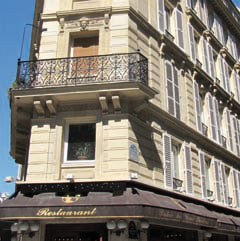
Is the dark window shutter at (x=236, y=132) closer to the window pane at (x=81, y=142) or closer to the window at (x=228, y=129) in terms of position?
the window at (x=228, y=129)

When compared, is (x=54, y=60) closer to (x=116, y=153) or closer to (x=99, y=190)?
(x=116, y=153)

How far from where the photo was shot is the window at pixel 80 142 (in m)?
9.84

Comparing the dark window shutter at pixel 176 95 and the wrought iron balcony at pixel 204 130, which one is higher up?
the dark window shutter at pixel 176 95

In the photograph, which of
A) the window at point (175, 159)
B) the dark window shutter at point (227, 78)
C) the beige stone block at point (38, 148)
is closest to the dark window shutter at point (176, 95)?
the window at point (175, 159)

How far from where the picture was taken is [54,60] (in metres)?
10.3

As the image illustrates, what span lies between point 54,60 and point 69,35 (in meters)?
1.30

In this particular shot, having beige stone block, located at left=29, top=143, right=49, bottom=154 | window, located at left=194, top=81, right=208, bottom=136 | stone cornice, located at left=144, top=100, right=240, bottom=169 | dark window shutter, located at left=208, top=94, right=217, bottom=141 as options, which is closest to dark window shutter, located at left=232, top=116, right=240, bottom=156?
stone cornice, located at left=144, top=100, right=240, bottom=169

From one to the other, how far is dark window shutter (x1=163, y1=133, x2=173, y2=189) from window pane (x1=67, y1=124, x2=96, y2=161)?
2676mm

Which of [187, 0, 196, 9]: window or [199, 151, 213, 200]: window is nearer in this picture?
[199, 151, 213, 200]: window

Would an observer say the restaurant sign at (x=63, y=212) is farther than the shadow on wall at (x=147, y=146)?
No

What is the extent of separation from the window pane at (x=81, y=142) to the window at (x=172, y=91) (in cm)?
341

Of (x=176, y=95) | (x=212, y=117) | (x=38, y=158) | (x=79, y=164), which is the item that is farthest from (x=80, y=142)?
(x=212, y=117)

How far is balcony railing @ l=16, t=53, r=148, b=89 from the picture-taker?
985 cm

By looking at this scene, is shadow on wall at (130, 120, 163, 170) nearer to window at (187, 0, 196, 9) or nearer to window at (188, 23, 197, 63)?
window at (188, 23, 197, 63)
